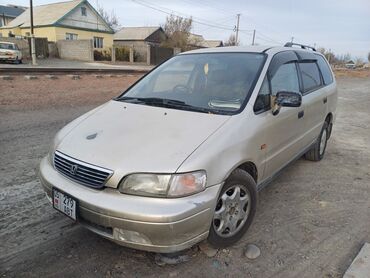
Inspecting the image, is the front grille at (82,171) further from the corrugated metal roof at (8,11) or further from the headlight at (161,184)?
the corrugated metal roof at (8,11)

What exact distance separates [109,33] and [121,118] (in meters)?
46.2

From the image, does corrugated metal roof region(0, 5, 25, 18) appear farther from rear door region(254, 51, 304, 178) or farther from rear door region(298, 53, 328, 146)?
rear door region(254, 51, 304, 178)

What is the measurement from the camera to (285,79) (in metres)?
3.74

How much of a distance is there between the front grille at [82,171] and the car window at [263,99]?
4.92 ft

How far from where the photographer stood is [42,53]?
1398 inches

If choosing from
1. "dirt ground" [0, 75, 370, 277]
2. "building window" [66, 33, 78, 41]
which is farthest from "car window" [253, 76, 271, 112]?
"building window" [66, 33, 78, 41]

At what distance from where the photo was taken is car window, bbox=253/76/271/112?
304 cm

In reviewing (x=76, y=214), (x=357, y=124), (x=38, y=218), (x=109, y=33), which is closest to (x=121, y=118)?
(x=76, y=214)

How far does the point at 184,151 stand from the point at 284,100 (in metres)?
1.33

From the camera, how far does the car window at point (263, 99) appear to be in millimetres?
3042

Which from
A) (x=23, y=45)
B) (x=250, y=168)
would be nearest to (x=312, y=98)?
(x=250, y=168)

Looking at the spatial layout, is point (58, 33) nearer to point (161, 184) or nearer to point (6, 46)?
point (6, 46)

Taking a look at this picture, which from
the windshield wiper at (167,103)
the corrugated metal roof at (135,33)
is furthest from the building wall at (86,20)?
the windshield wiper at (167,103)

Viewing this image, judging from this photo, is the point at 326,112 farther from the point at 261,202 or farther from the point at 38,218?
the point at 38,218
